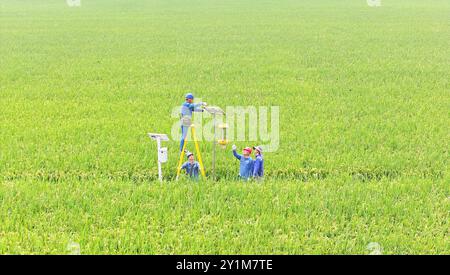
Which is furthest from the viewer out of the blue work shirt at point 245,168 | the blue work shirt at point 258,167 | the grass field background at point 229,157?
the blue work shirt at point 245,168

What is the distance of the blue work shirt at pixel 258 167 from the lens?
501 cm

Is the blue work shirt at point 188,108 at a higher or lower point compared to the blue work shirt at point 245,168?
higher

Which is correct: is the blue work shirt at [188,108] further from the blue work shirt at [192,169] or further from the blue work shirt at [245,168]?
the blue work shirt at [245,168]

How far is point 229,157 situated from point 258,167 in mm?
1044

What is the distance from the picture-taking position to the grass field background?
4.17 metres

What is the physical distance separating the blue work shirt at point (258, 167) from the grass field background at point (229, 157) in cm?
19

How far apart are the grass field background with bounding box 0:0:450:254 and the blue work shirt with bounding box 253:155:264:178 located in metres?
0.19

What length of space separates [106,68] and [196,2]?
3538 centimetres

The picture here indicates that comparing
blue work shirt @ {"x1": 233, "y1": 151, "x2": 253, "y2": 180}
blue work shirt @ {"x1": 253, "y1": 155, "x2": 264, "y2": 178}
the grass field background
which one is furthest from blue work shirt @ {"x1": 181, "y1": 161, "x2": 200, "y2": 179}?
blue work shirt @ {"x1": 253, "y1": 155, "x2": 264, "y2": 178}

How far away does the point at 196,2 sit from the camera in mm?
46938

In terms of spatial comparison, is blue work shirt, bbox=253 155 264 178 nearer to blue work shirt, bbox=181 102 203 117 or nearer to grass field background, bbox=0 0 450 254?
grass field background, bbox=0 0 450 254

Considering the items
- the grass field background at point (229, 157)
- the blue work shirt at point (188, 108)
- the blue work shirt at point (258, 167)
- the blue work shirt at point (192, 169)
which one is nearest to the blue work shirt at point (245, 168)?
the blue work shirt at point (258, 167)
